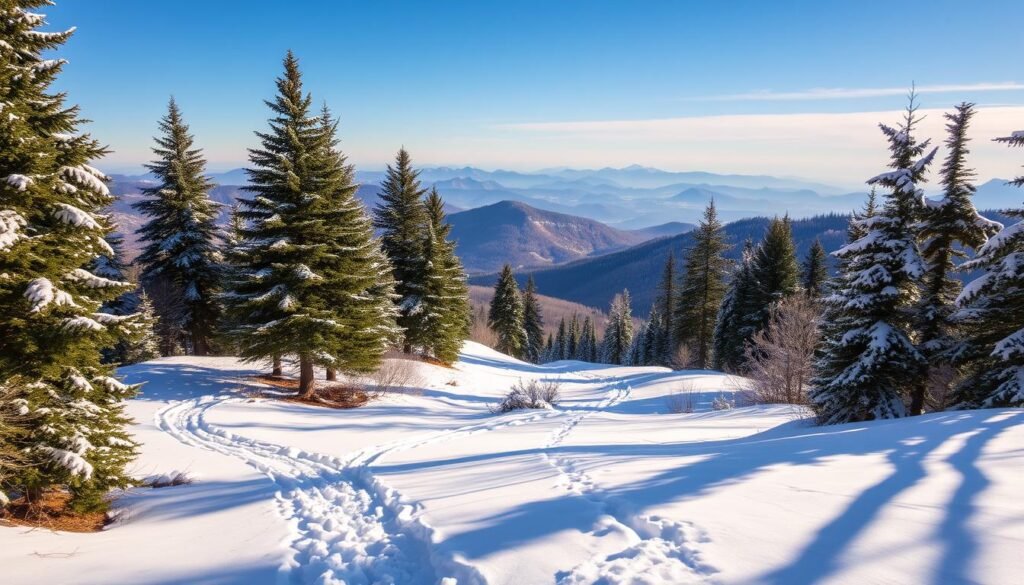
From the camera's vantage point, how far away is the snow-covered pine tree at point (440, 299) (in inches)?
1125

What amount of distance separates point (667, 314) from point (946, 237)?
37.2 metres

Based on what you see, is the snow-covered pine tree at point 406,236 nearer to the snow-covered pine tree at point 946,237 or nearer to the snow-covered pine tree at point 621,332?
the snow-covered pine tree at point 946,237

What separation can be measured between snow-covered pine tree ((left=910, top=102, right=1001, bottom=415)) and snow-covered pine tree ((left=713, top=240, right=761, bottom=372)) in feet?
68.4

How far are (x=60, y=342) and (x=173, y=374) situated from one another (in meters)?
14.1

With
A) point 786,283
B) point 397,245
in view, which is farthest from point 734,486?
point 786,283

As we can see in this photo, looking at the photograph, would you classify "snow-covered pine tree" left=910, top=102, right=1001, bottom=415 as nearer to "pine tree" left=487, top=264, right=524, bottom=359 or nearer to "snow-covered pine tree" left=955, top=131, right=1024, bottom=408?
A: "snow-covered pine tree" left=955, top=131, right=1024, bottom=408

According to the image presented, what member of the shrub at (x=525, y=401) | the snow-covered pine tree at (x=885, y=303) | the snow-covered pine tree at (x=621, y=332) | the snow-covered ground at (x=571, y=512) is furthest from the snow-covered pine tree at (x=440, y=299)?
the snow-covered pine tree at (x=621, y=332)

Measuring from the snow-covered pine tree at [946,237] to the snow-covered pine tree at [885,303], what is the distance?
425mm

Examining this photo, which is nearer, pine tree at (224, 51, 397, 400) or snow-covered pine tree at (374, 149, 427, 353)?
pine tree at (224, 51, 397, 400)

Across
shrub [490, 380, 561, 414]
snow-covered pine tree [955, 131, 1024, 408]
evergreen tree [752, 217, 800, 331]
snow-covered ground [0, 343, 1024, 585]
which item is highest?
evergreen tree [752, 217, 800, 331]

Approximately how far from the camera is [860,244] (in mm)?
13242

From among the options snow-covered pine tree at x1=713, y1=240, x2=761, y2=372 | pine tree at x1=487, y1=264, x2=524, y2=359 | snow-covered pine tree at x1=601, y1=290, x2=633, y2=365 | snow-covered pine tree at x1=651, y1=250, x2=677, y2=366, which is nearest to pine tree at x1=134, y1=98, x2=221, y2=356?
pine tree at x1=487, y1=264, x2=524, y2=359

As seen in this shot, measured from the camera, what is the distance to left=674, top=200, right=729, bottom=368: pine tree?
37.7m

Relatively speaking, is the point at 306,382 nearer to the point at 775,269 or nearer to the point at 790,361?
the point at 790,361
